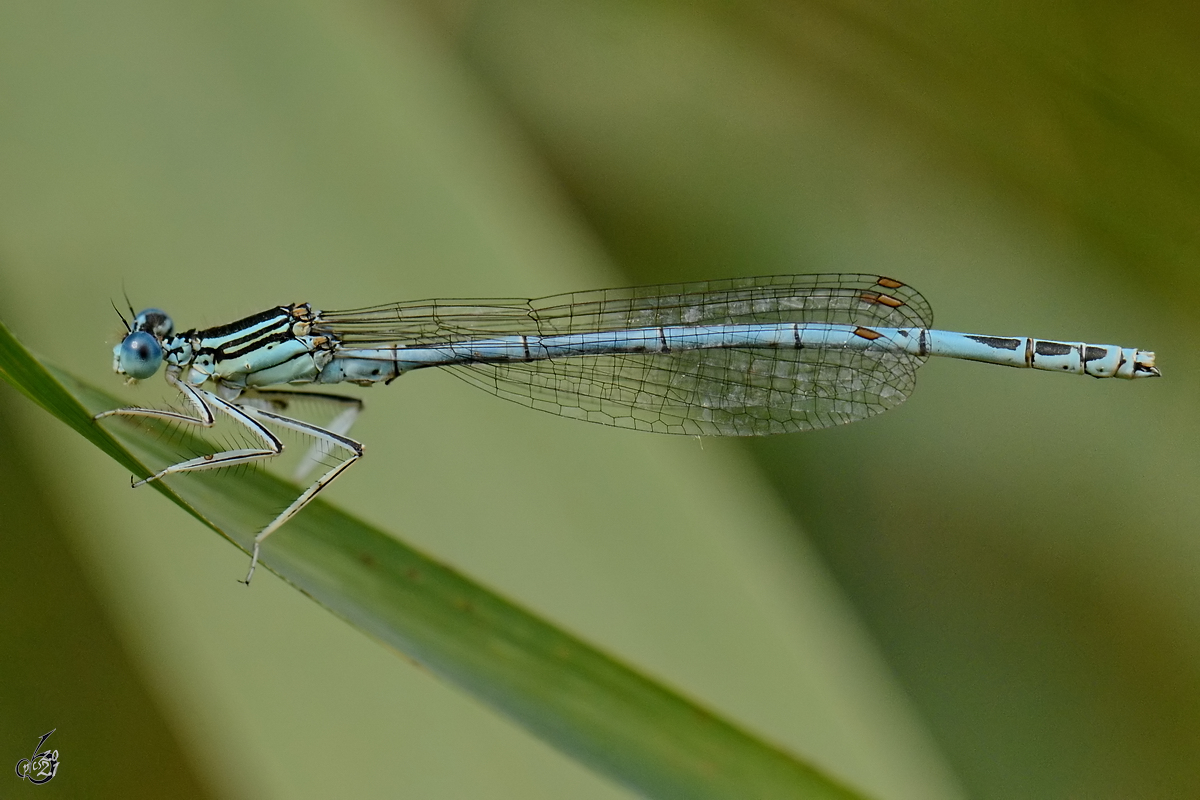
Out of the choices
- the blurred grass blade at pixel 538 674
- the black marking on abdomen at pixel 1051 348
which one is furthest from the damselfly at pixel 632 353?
the blurred grass blade at pixel 538 674

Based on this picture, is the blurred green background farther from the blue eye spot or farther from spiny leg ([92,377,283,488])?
spiny leg ([92,377,283,488])

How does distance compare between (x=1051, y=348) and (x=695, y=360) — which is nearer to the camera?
(x=1051, y=348)

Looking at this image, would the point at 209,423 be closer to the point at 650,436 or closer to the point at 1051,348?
the point at 650,436

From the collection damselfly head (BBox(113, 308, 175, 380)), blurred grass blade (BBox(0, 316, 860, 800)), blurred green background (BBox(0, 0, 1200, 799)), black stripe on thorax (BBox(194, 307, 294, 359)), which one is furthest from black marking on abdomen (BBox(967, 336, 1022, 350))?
damselfly head (BBox(113, 308, 175, 380))

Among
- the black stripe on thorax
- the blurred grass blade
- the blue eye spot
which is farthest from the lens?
the black stripe on thorax

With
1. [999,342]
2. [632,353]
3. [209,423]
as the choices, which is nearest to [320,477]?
[209,423]
